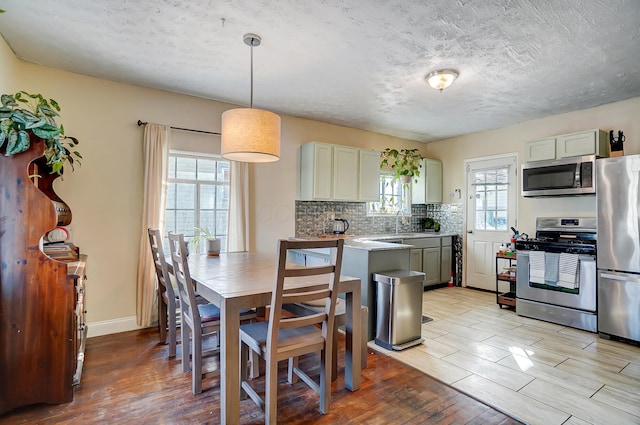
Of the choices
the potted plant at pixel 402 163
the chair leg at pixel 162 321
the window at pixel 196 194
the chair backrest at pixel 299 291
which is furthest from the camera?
the potted plant at pixel 402 163

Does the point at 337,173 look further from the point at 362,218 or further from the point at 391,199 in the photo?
the point at 391,199

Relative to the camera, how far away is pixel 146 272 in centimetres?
342

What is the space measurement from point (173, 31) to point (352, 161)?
2932mm

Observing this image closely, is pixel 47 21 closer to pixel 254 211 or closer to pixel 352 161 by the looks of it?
pixel 254 211

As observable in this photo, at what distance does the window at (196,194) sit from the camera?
3793mm

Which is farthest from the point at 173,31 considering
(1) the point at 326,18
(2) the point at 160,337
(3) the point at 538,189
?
(3) the point at 538,189

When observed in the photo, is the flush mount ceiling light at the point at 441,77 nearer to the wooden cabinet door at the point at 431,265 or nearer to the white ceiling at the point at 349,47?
the white ceiling at the point at 349,47

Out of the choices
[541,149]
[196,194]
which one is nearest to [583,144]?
[541,149]

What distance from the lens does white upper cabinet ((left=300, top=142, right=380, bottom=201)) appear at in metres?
4.47

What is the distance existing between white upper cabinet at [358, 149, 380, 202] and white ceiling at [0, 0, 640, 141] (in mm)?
1099

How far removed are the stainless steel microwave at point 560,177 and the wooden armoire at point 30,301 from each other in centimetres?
497

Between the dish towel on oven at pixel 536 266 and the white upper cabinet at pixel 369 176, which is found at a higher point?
the white upper cabinet at pixel 369 176

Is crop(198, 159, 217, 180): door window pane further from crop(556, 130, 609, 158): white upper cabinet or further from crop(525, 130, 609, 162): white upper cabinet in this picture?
crop(556, 130, 609, 158): white upper cabinet

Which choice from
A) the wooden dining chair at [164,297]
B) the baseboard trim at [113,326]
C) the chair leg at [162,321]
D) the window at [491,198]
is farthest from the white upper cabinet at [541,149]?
the baseboard trim at [113,326]
